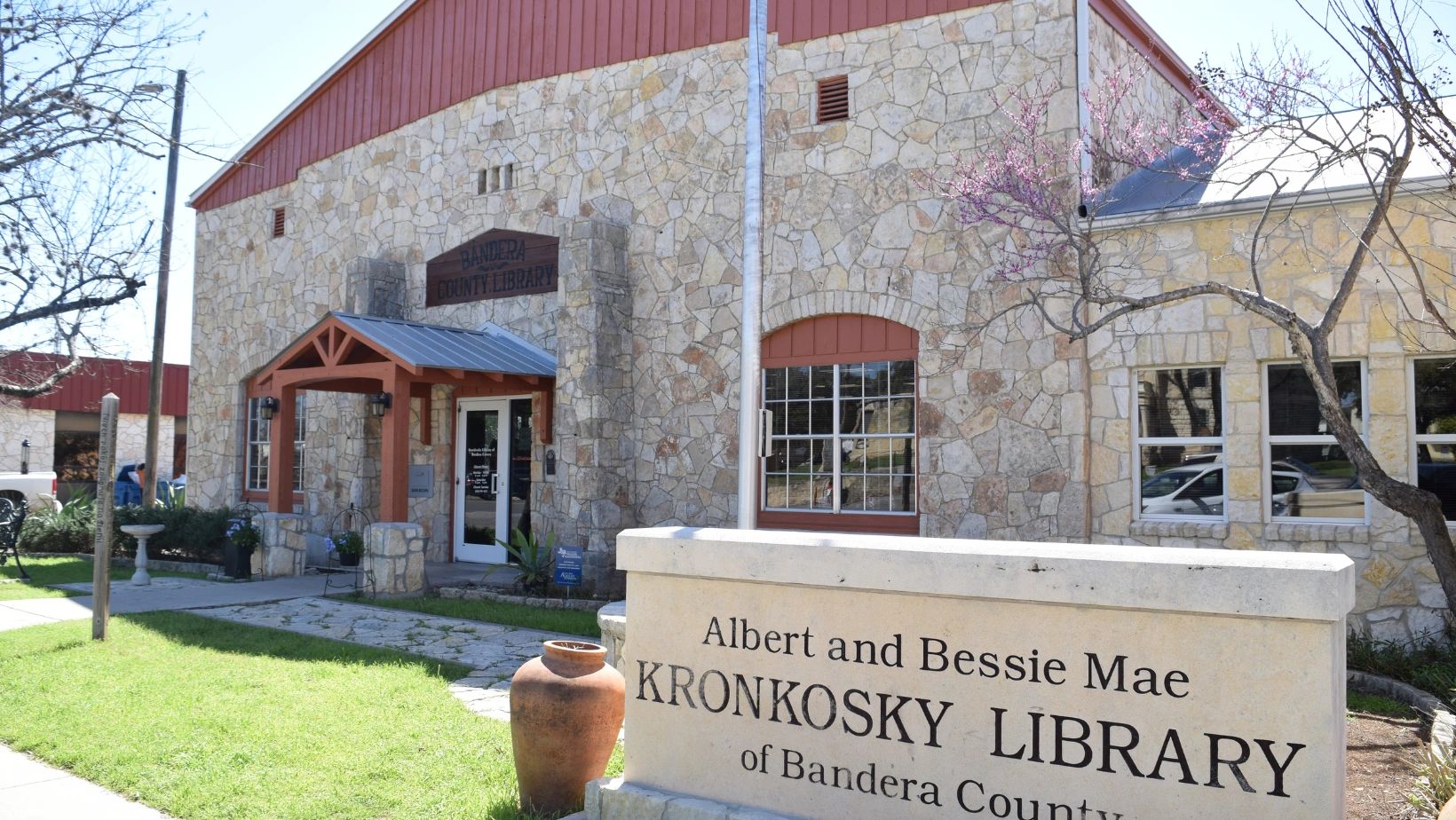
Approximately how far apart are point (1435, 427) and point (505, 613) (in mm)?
8472

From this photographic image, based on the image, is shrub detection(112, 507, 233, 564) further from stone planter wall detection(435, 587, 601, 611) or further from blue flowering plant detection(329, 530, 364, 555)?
stone planter wall detection(435, 587, 601, 611)

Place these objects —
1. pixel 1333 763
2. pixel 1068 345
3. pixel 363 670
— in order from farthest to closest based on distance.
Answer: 1. pixel 1068 345
2. pixel 363 670
3. pixel 1333 763

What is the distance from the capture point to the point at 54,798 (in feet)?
17.0

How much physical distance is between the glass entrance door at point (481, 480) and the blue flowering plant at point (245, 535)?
2599 millimetres

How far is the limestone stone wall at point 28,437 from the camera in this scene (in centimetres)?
2869

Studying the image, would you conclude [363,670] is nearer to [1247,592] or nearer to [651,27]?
[1247,592]

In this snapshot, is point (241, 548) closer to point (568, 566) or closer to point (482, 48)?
point (568, 566)

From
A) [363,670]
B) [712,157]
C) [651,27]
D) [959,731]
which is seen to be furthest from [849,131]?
[959,731]

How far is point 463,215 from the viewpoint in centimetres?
1513

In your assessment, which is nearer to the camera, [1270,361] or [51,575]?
[1270,361]

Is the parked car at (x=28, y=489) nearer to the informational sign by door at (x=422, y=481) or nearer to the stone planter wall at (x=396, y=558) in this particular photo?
the informational sign by door at (x=422, y=481)

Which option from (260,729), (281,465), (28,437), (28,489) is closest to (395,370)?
(281,465)

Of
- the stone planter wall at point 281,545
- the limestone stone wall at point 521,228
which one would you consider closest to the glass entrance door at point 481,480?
the limestone stone wall at point 521,228

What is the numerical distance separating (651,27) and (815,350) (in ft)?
15.9
